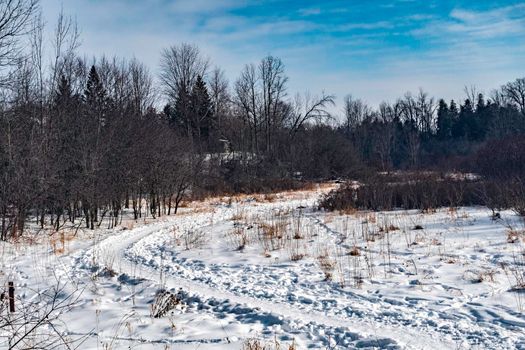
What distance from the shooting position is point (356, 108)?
3457 inches

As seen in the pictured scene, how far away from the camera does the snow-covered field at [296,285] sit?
5609mm

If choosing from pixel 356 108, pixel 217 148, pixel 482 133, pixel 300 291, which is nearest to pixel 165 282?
pixel 300 291

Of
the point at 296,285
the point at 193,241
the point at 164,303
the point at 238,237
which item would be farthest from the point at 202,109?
the point at 164,303

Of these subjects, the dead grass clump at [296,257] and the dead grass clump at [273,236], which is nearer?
the dead grass clump at [296,257]

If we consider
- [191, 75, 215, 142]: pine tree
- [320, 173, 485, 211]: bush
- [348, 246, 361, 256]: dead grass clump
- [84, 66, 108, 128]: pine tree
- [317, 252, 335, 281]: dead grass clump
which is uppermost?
[191, 75, 215, 142]: pine tree

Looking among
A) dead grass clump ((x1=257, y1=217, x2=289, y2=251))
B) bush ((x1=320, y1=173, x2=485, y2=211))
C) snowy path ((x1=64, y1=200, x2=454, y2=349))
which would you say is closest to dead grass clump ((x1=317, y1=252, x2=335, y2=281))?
snowy path ((x1=64, y1=200, x2=454, y2=349))

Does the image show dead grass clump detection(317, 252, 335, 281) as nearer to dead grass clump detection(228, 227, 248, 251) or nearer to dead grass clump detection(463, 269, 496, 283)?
dead grass clump detection(463, 269, 496, 283)

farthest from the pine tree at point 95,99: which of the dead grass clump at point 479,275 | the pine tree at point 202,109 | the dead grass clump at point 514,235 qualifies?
the dead grass clump at point 479,275

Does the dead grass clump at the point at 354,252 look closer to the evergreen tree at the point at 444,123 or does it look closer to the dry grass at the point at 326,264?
the dry grass at the point at 326,264

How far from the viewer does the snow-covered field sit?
5609mm

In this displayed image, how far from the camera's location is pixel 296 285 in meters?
→ 7.96

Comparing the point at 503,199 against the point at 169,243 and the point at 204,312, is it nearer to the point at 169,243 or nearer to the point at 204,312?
the point at 169,243

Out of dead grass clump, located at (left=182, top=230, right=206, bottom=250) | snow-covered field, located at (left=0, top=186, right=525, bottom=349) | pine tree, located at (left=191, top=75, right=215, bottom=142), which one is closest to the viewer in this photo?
snow-covered field, located at (left=0, top=186, right=525, bottom=349)

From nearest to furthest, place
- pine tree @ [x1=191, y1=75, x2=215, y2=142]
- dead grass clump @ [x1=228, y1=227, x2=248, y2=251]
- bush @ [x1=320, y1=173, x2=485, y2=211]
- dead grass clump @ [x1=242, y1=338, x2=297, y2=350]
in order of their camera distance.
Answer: dead grass clump @ [x1=242, y1=338, x2=297, y2=350], dead grass clump @ [x1=228, y1=227, x2=248, y2=251], bush @ [x1=320, y1=173, x2=485, y2=211], pine tree @ [x1=191, y1=75, x2=215, y2=142]
